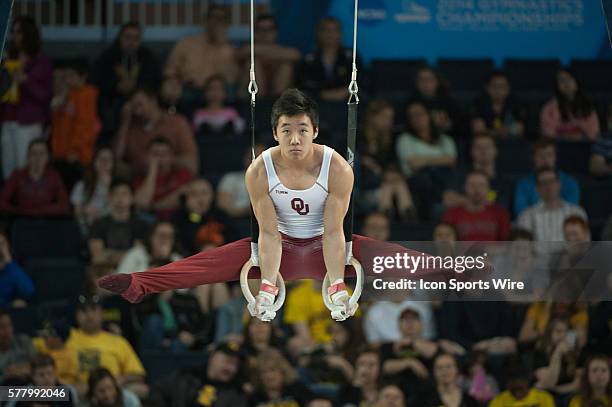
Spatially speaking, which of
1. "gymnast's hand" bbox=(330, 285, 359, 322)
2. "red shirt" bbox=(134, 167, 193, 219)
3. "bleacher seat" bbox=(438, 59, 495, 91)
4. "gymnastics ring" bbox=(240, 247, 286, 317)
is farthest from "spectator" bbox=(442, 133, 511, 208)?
"gymnast's hand" bbox=(330, 285, 359, 322)

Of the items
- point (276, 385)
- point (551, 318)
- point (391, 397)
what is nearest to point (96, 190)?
point (276, 385)

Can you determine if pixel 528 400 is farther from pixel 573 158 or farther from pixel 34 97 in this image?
pixel 34 97

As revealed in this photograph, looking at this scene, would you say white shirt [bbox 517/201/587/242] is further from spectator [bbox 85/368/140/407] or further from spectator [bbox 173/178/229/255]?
spectator [bbox 85/368/140/407]

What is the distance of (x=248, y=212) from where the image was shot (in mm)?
10508

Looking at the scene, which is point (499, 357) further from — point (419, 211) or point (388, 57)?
point (388, 57)

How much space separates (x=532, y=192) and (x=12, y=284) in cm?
379

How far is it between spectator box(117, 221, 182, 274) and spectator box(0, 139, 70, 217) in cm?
90

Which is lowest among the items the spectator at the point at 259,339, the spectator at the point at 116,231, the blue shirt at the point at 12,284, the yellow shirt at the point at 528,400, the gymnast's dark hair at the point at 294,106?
the yellow shirt at the point at 528,400

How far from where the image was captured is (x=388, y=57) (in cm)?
1170

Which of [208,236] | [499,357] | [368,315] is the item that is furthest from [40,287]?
[499,357]

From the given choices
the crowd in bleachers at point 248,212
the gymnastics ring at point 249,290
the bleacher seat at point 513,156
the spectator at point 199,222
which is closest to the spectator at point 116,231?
the crowd in bleachers at point 248,212

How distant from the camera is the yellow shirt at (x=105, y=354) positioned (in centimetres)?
966

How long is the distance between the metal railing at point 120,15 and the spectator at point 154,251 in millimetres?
2518

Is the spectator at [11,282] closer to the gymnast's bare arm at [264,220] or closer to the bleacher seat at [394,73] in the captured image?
the bleacher seat at [394,73]
